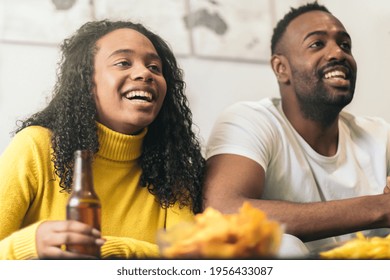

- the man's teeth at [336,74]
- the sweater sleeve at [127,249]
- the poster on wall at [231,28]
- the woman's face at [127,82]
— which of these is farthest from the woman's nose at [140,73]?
the man's teeth at [336,74]

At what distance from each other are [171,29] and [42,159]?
438 mm

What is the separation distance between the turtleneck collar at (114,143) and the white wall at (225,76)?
0.17m

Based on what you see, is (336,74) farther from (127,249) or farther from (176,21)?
(127,249)

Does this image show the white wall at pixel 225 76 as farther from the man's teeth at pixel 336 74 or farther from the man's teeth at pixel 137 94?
the man's teeth at pixel 137 94

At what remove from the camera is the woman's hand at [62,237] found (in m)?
1.01

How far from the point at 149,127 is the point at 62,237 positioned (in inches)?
16.9

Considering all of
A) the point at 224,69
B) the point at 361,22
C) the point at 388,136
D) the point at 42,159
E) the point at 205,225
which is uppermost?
the point at 361,22

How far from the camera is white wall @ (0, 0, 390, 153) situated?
4.48 feet

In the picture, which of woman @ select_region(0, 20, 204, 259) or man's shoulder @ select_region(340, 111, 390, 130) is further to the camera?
man's shoulder @ select_region(340, 111, 390, 130)

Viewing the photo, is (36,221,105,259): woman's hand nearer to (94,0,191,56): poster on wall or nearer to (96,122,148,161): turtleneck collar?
(96,122,148,161): turtleneck collar

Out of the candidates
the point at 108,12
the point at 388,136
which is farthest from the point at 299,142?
the point at 108,12

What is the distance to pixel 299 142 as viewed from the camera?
4.97 feet

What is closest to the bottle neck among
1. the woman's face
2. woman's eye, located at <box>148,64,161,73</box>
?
the woman's face
